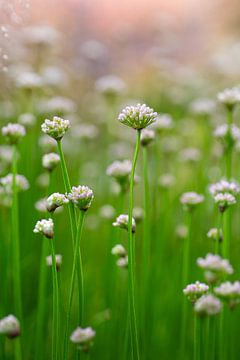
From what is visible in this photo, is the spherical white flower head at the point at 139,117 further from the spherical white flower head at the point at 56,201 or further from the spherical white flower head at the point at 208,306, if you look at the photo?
the spherical white flower head at the point at 208,306

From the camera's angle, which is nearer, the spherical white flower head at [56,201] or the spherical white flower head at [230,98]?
the spherical white flower head at [56,201]

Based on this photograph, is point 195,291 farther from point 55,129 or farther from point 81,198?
point 55,129

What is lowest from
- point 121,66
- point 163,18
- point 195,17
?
point 163,18

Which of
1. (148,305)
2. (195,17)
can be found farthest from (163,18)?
(148,305)

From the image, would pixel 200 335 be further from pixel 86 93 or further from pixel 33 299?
pixel 86 93

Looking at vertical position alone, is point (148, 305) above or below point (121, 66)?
below

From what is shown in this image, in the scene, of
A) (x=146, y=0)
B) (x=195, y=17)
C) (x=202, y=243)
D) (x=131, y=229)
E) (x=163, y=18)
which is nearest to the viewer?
(x=131, y=229)

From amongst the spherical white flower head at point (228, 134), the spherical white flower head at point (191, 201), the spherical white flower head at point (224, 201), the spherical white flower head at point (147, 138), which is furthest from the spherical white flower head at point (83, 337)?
the spherical white flower head at point (228, 134)

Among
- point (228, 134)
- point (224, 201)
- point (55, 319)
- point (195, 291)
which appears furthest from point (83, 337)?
point (228, 134)
